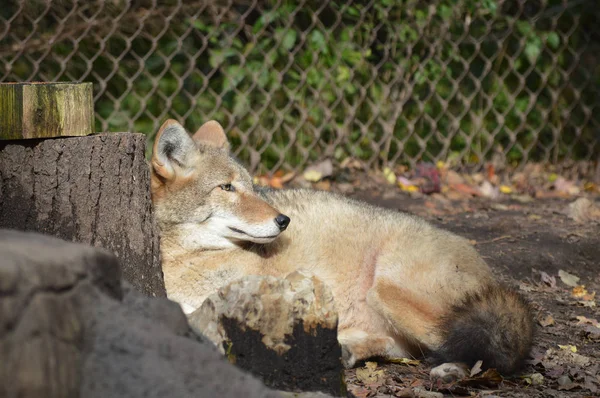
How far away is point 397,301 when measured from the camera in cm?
385

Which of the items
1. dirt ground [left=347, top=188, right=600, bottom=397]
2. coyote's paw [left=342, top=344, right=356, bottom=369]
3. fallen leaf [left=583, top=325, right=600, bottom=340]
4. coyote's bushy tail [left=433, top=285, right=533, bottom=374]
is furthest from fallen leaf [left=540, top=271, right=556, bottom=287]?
coyote's paw [left=342, top=344, right=356, bottom=369]

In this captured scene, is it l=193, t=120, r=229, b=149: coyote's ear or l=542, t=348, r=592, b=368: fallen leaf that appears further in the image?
l=193, t=120, r=229, b=149: coyote's ear

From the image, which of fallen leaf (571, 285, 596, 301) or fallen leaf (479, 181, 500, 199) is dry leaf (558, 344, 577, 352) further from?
fallen leaf (479, 181, 500, 199)

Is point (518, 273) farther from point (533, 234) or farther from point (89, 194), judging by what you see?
point (89, 194)

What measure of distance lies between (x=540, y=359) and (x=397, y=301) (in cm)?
74

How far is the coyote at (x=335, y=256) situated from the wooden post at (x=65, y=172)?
424 mm

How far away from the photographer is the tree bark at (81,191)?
3289 millimetres

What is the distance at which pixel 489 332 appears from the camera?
11.1 ft

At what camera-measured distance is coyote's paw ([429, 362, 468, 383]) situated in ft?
11.0

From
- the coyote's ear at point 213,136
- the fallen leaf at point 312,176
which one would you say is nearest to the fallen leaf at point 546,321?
the coyote's ear at point 213,136

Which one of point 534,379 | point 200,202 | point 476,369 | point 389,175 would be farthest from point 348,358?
point 389,175

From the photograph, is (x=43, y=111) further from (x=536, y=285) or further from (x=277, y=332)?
(x=536, y=285)

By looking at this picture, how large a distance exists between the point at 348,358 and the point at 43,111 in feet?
5.97

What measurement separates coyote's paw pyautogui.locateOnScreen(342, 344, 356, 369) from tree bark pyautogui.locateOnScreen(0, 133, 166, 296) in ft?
3.30
